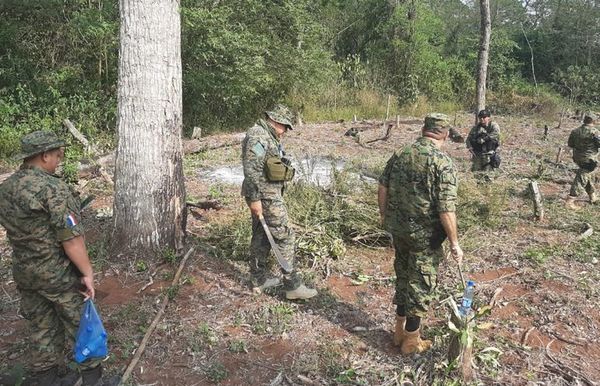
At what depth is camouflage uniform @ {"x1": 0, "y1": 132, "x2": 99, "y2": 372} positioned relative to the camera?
269 cm

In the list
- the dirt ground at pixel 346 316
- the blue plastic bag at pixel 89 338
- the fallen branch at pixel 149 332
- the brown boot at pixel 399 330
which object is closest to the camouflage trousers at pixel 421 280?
the brown boot at pixel 399 330

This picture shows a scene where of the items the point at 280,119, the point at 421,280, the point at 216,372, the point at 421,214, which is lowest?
the point at 216,372

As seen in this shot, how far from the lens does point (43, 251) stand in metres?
2.76

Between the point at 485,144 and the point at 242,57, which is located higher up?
the point at 242,57

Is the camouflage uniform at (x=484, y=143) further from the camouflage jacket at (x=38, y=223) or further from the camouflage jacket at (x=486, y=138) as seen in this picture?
the camouflage jacket at (x=38, y=223)

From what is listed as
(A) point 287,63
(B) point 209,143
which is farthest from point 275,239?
(A) point 287,63

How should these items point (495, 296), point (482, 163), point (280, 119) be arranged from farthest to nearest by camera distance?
point (482, 163), point (495, 296), point (280, 119)

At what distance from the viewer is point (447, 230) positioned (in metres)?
3.22

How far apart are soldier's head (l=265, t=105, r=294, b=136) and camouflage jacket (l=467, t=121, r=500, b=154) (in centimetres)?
502

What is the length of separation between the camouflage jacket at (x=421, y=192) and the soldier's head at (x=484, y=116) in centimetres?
494

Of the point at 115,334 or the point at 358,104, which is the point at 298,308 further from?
the point at 358,104

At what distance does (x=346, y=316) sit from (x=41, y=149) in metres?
2.73

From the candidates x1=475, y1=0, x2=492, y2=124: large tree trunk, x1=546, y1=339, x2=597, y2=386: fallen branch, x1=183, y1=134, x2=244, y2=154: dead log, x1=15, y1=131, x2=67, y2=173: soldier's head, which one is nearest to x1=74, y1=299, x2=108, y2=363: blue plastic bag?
x1=15, y1=131, x2=67, y2=173: soldier's head

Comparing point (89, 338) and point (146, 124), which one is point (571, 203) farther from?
point (89, 338)
